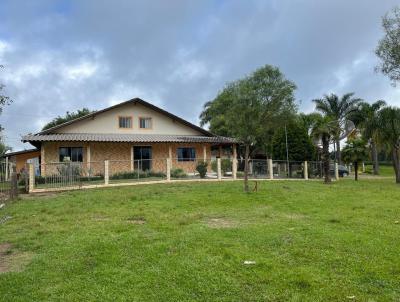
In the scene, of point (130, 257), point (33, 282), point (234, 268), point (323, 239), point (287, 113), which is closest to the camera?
point (33, 282)

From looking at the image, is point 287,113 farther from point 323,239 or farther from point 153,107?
point 323,239

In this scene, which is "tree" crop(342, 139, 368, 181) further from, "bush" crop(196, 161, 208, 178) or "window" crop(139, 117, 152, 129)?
"window" crop(139, 117, 152, 129)

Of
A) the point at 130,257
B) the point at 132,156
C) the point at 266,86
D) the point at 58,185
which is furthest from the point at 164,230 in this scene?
the point at 132,156

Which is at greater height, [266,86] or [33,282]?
[266,86]

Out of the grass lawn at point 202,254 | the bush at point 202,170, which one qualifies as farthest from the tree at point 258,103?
the grass lawn at point 202,254

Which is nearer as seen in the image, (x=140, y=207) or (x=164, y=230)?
(x=164, y=230)

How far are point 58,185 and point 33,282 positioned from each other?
13.1 m

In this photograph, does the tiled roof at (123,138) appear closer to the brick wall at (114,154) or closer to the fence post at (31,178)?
the brick wall at (114,154)

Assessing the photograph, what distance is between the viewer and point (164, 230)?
761cm

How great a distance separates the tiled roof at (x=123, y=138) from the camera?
24.0m

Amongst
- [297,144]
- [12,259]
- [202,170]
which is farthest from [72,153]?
[12,259]

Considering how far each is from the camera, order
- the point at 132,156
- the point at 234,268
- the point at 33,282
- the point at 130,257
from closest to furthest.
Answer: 1. the point at 33,282
2. the point at 234,268
3. the point at 130,257
4. the point at 132,156

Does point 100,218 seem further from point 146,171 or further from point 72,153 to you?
point 72,153

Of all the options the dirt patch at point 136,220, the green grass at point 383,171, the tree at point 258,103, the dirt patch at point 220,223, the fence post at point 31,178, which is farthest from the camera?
the green grass at point 383,171
